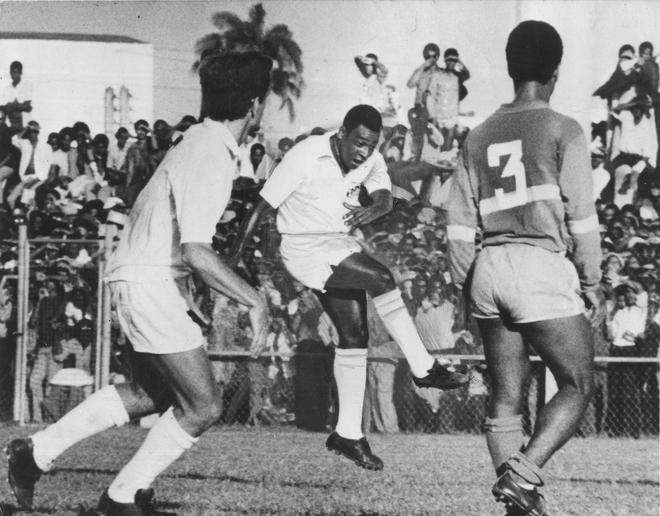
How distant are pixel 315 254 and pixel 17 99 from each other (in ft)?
29.4

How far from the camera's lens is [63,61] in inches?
584

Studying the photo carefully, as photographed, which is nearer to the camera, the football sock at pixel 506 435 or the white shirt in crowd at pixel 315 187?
the football sock at pixel 506 435

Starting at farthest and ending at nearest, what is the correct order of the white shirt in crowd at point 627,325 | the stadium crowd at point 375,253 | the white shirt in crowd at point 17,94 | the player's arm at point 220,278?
the white shirt in crowd at point 17,94, the white shirt in crowd at point 627,325, the stadium crowd at point 375,253, the player's arm at point 220,278

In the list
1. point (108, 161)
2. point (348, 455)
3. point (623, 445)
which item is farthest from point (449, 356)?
point (348, 455)

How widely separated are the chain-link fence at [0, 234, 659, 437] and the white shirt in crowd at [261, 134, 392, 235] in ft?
17.3

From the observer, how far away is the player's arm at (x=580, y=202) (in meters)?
4.47

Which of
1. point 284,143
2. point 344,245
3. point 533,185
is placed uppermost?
point 284,143

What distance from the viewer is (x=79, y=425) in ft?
17.1

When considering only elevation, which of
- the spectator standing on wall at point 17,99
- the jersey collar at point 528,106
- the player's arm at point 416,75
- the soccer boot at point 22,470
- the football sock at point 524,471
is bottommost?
the soccer boot at point 22,470

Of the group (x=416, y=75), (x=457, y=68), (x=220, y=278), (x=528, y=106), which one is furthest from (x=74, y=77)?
(x=528, y=106)

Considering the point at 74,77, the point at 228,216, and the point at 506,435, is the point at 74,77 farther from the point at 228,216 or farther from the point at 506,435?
the point at 506,435

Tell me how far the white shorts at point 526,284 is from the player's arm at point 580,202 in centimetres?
9

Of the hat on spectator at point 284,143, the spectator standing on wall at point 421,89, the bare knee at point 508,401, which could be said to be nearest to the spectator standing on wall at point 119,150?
the hat on spectator at point 284,143

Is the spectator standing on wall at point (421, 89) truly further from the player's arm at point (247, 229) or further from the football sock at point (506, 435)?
the football sock at point (506, 435)
